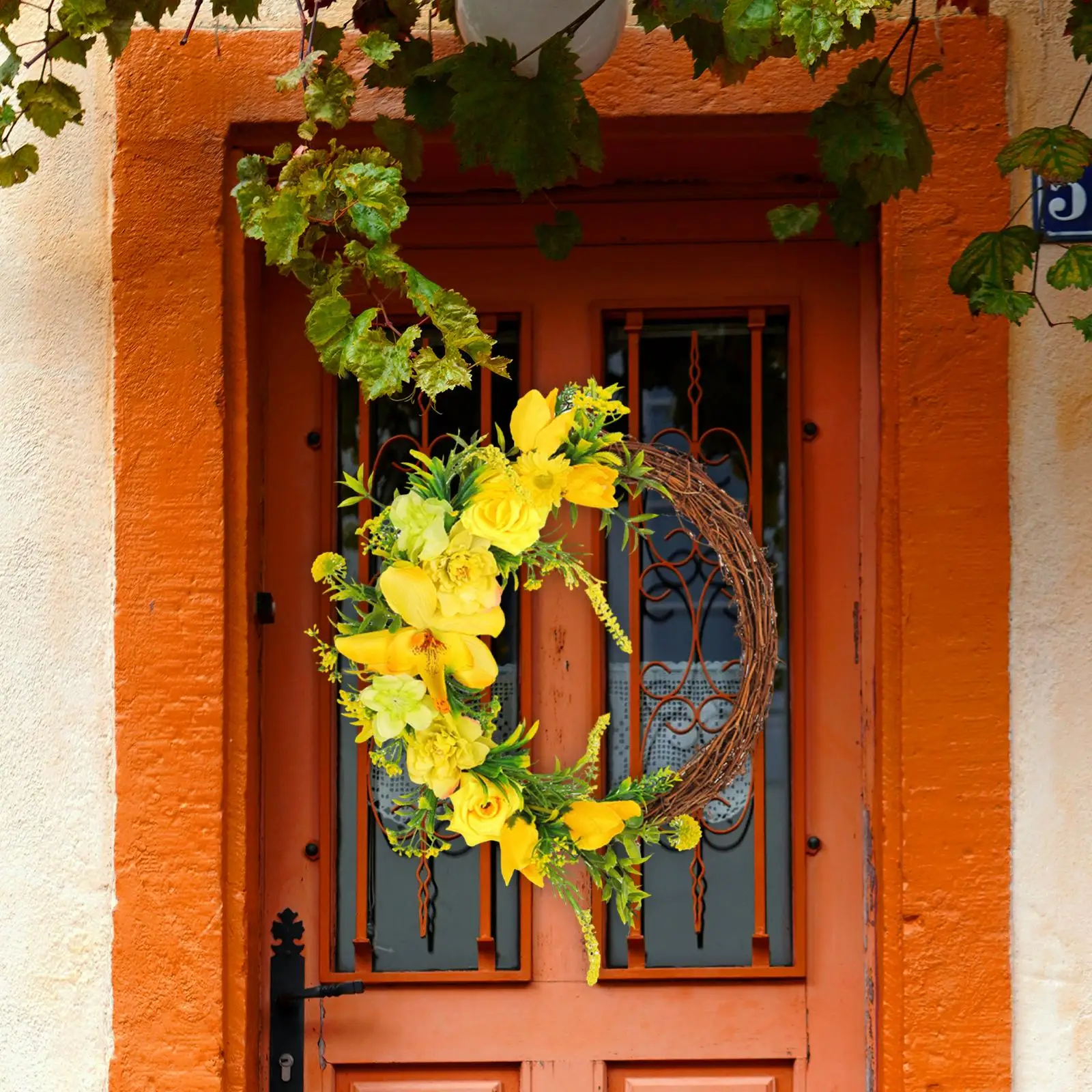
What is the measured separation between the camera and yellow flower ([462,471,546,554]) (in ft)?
6.14

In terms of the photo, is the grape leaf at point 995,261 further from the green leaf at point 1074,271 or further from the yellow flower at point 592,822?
the yellow flower at point 592,822

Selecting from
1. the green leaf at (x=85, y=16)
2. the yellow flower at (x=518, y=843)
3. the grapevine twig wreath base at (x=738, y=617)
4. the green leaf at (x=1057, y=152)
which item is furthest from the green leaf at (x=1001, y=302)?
the green leaf at (x=85, y=16)

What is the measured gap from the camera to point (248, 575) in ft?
8.57

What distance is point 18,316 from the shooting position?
2.62 m

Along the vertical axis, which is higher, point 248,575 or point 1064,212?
point 1064,212

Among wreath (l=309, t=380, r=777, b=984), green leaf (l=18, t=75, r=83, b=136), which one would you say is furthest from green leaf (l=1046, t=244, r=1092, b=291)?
green leaf (l=18, t=75, r=83, b=136)

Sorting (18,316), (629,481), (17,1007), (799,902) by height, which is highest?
(18,316)

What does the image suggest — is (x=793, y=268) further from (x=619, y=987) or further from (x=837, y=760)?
(x=619, y=987)

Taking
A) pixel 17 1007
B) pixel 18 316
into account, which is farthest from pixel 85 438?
pixel 17 1007

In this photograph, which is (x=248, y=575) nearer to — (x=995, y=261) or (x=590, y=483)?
(x=590, y=483)

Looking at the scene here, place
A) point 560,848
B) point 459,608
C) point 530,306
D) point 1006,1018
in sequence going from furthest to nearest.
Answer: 1. point 530,306
2. point 1006,1018
3. point 560,848
4. point 459,608

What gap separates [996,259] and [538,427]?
0.72 meters

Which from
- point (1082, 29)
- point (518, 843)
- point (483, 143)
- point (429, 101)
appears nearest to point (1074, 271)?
point (1082, 29)

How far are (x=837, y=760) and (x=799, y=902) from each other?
296 millimetres
